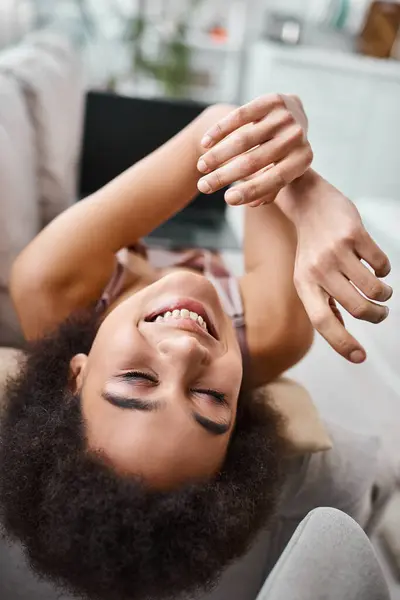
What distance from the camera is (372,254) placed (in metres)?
0.69

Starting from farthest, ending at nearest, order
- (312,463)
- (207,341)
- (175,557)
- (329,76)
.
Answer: (329,76), (312,463), (207,341), (175,557)

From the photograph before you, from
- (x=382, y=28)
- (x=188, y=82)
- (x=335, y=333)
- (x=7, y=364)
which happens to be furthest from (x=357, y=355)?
(x=382, y=28)

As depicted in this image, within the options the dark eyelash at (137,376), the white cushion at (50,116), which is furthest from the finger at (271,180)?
the white cushion at (50,116)

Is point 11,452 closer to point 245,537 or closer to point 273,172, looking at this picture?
point 245,537

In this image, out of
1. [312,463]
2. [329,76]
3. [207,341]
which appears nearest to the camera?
[207,341]

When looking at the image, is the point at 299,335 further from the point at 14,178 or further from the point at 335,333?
the point at 14,178

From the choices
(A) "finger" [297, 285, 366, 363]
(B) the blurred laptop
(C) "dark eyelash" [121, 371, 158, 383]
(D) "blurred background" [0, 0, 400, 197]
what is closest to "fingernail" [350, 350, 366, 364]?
(A) "finger" [297, 285, 366, 363]

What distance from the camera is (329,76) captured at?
9.09 feet

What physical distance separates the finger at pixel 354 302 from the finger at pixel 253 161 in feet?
0.50

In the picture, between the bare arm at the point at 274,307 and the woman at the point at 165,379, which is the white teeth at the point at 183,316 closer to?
the woman at the point at 165,379

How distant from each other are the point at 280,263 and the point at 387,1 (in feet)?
8.66

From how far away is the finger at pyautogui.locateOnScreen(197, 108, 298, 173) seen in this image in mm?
689

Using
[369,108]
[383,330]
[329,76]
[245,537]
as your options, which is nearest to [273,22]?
[329,76]

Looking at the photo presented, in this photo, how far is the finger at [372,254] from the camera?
685 mm
